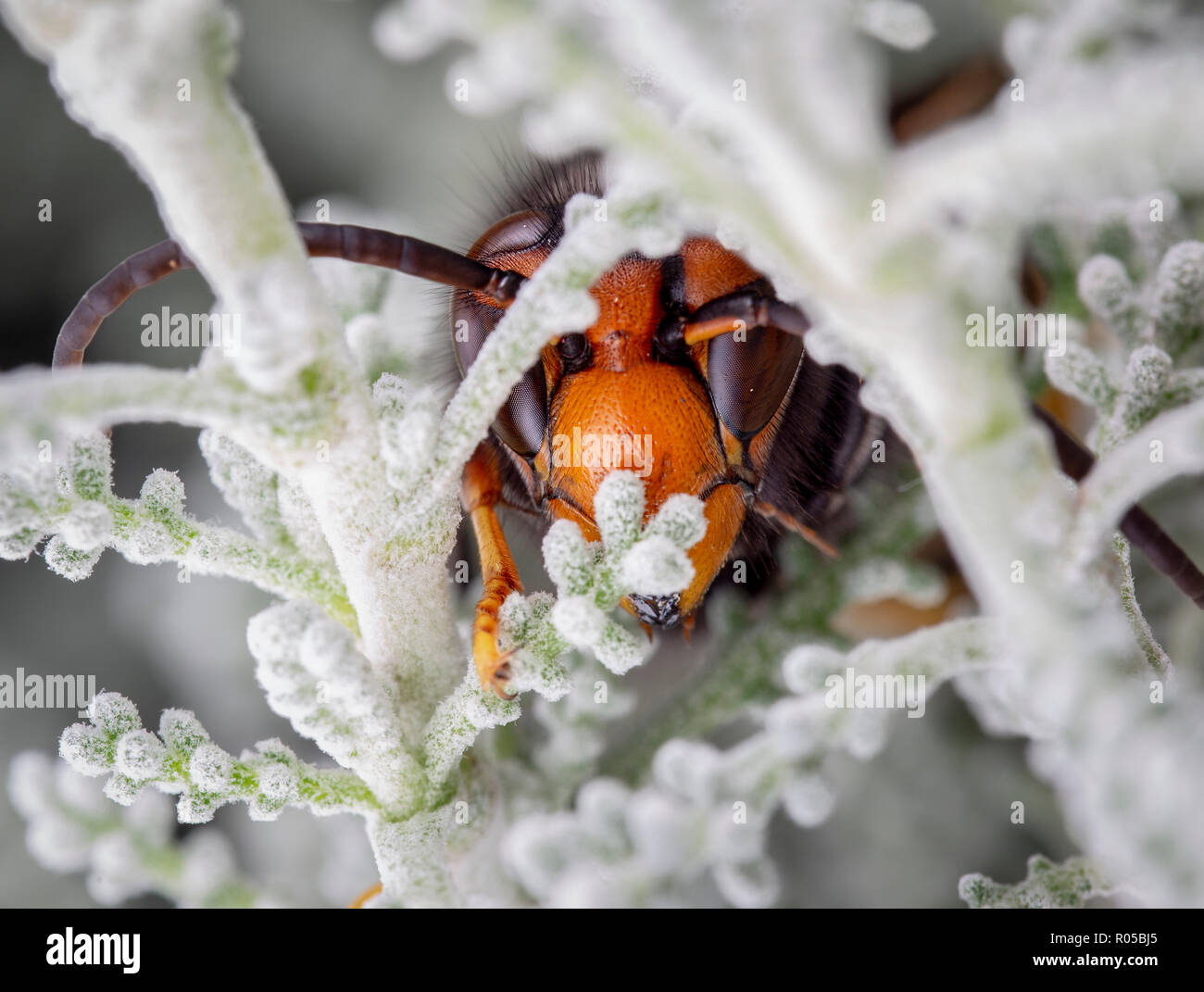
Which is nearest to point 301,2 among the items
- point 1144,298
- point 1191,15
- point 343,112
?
point 343,112

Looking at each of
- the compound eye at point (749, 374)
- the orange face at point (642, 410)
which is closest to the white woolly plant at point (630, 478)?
the orange face at point (642, 410)

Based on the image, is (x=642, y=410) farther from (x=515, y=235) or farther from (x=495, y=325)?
(x=515, y=235)

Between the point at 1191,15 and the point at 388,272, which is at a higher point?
the point at 1191,15

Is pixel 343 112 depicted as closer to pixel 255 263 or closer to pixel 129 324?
pixel 129 324

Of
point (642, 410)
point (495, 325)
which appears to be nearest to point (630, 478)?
point (642, 410)
